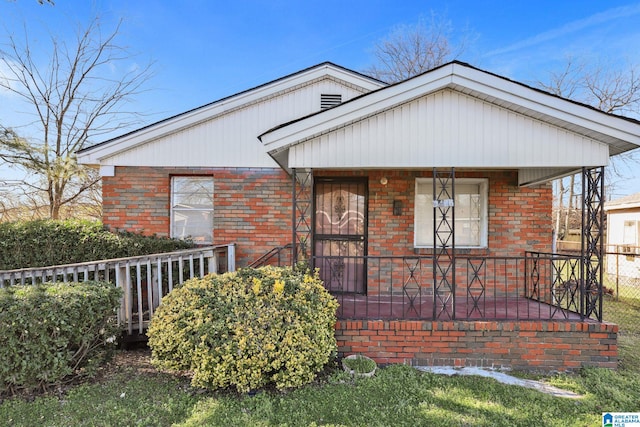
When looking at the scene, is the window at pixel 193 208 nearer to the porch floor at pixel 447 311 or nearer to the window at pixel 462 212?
the porch floor at pixel 447 311

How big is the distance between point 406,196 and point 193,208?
4248 mm

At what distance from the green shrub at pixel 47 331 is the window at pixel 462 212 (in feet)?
17.0

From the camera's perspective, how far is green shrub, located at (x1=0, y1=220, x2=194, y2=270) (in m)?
5.88

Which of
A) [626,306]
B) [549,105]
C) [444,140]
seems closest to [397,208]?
[444,140]

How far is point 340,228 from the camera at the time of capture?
21.0 ft

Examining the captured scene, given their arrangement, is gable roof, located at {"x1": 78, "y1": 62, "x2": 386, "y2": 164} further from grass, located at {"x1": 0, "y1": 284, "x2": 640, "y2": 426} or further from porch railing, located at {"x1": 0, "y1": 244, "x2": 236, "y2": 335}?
grass, located at {"x1": 0, "y1": 284, "x2": 640, "y2": 426}

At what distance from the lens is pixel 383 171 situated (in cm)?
616

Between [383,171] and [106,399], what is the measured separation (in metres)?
5.20

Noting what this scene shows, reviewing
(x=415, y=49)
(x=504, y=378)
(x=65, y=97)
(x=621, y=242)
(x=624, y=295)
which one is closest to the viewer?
(x=504, y=378)

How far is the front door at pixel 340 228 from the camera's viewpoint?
249 inches

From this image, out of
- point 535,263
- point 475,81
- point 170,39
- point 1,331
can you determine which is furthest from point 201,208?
point 170,39

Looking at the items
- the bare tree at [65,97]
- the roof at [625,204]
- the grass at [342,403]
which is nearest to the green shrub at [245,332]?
the grass at [342,403]

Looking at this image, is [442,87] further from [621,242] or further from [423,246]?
[621,242]

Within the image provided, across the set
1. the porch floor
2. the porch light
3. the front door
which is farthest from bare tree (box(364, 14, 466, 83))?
the porch floor
